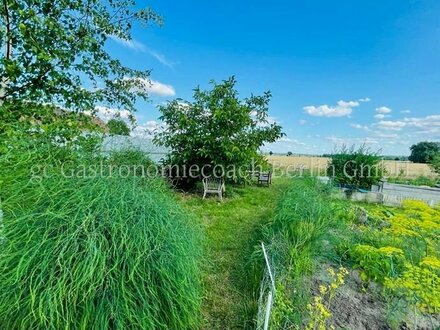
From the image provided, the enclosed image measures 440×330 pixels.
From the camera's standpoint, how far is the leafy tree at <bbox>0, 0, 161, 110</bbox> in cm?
276

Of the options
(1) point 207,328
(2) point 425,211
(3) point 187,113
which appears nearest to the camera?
(1) point 207,328

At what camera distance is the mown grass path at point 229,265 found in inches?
83.3

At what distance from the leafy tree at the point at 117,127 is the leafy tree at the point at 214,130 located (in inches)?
116

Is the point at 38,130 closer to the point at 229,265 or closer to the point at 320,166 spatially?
the point at 229,265

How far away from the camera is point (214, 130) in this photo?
726 cm

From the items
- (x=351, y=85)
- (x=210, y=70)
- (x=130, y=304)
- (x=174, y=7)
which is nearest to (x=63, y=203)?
(x=130, y=304)

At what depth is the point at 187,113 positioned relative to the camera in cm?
759

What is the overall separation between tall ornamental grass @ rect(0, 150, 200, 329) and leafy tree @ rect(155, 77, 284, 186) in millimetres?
5139

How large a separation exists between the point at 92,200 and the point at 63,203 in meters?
0.20

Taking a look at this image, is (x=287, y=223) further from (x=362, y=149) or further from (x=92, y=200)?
(x=362, y=149)

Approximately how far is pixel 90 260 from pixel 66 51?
2.88 meters

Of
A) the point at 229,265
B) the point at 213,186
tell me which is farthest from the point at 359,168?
the point at 229,265

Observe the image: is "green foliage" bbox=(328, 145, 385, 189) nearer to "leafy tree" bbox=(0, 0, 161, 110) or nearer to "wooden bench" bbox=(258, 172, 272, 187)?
"wooden bench" bbox=(258, 172, 272, 187)

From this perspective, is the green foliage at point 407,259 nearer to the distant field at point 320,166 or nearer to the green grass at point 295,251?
the green grass at point 295,251
